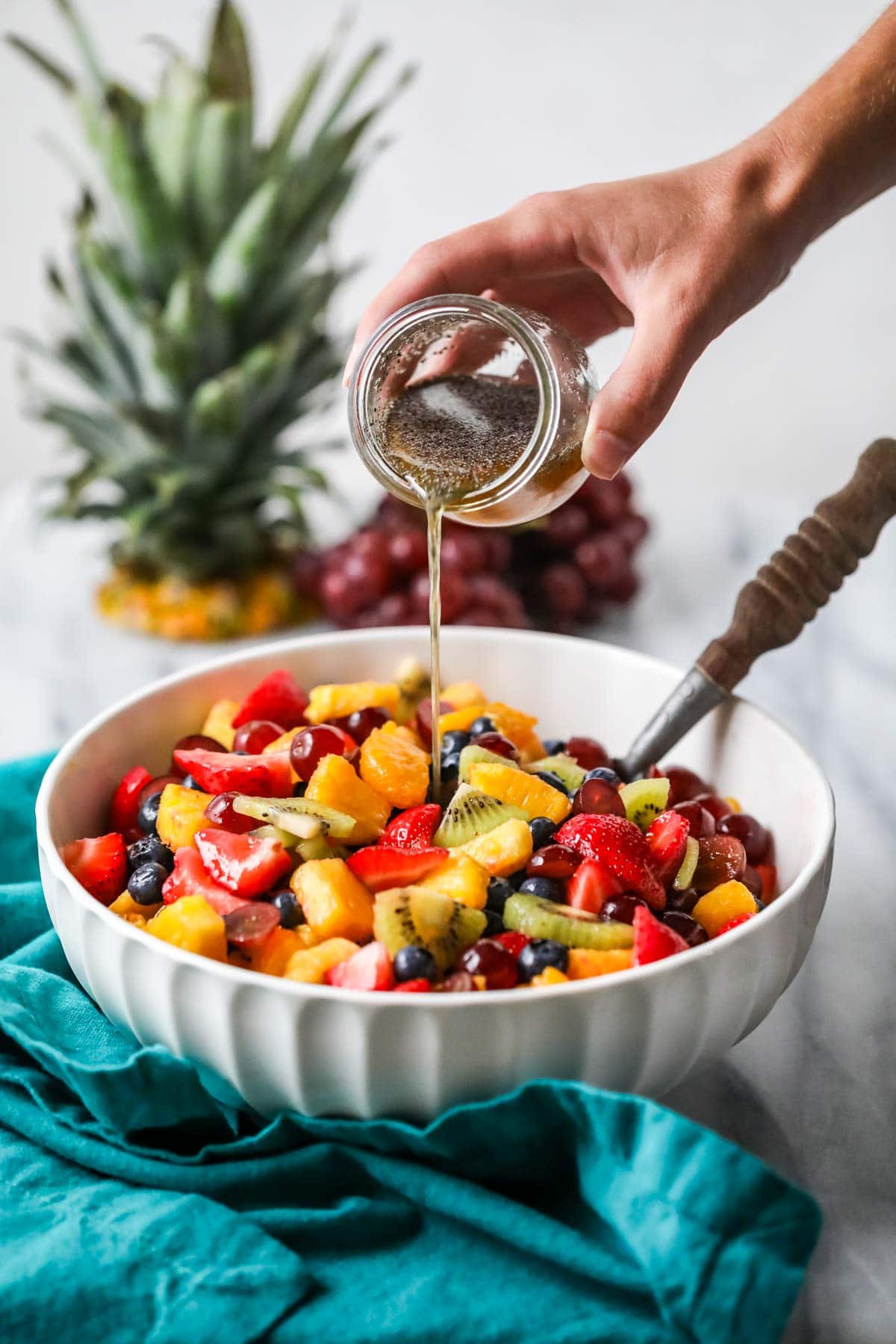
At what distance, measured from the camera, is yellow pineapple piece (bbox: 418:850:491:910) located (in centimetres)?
134

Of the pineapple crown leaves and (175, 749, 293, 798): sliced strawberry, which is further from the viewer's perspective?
the pineapple crown leaves

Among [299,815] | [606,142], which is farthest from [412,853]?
[606,142]

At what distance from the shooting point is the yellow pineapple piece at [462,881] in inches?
52.6

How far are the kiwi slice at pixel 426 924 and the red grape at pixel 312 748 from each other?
0.30 meters

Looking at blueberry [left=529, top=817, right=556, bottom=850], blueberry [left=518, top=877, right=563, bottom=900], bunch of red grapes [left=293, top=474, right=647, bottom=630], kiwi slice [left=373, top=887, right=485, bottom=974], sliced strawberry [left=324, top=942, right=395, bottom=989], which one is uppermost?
bunch of red grapes [left=293, top=474, right=647, bottom=630]

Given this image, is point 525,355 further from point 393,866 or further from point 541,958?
point 541,958

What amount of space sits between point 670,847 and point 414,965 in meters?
0.38

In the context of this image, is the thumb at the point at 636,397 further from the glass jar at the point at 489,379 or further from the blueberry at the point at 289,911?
the blueberry at the point at 289,911

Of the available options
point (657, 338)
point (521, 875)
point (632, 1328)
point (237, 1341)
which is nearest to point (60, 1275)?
point (237, 1341)

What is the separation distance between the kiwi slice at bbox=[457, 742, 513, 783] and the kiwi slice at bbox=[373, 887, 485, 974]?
294 mm

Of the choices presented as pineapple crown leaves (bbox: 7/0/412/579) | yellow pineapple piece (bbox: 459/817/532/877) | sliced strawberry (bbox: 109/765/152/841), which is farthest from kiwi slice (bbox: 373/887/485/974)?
pineapple crown leaves (bbox: 7/0/412/579)

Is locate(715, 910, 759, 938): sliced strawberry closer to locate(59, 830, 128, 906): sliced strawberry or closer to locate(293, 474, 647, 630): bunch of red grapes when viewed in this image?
locate(59, 830, 128, 906): sliced strawberry

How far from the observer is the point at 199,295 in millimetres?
2553

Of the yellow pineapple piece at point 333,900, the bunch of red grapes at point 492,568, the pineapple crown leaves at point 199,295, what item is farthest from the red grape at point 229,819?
the pineapple crown leaves at point 199,295
